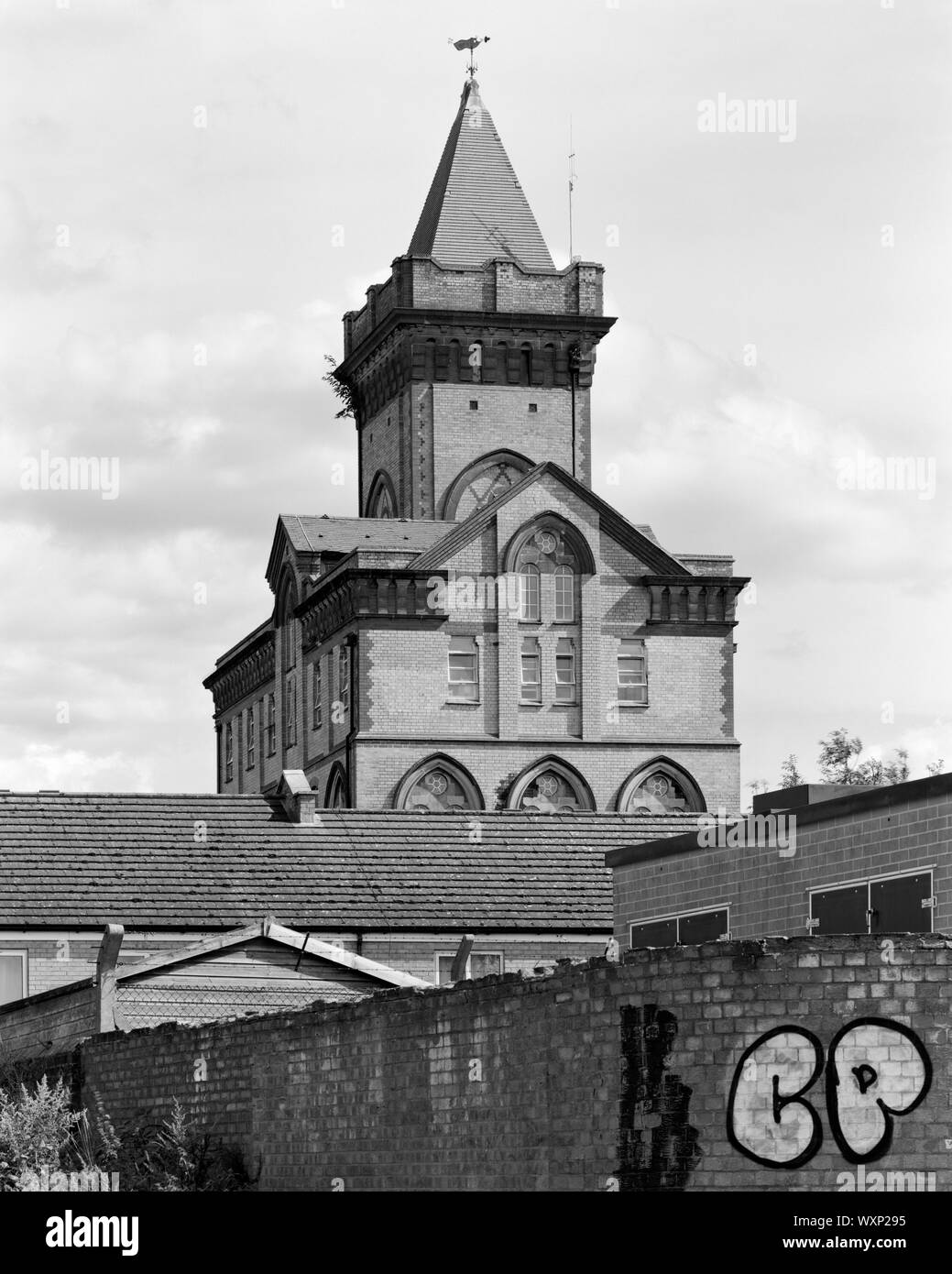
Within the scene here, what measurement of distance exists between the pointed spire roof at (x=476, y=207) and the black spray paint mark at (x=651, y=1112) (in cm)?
6725

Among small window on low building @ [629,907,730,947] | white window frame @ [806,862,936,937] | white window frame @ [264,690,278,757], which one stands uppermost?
white window frame @ [264,690,278,757]

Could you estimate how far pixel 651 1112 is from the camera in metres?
18.9

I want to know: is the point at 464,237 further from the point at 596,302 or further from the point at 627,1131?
the point at 627,1131

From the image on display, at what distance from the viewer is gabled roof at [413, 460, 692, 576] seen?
7238 centimetres

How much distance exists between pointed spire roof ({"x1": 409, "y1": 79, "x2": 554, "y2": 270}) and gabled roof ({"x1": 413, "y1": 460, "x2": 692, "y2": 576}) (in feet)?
45.7

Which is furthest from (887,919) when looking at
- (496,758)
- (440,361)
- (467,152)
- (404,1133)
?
(467,152)

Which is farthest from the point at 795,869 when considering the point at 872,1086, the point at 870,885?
the point at 872,1086

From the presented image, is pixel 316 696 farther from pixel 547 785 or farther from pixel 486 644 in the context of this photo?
pixel 547 785

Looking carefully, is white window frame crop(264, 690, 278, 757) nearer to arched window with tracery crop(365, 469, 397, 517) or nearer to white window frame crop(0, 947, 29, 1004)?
arched window with tracery crop(365, 469, 397, 517)

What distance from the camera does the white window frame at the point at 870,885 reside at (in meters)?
25.8

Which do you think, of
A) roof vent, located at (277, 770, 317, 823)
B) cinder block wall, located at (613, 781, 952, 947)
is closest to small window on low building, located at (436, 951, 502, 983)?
roof vent, located at (277, 770, 317, 823)

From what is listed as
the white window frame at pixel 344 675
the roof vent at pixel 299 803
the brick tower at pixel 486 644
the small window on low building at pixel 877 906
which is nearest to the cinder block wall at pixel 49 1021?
the roof vent at pixel 299 803

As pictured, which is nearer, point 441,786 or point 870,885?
point 870,885

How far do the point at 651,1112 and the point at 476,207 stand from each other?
71.7 meters
